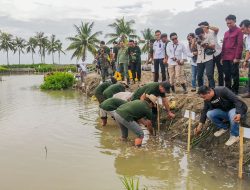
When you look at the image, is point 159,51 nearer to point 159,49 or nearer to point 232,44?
point 159,49

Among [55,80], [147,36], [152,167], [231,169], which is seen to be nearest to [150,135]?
[152,167]

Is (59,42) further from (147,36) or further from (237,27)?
(237,27)

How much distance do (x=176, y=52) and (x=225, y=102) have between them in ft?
16.3

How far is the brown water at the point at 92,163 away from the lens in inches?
252

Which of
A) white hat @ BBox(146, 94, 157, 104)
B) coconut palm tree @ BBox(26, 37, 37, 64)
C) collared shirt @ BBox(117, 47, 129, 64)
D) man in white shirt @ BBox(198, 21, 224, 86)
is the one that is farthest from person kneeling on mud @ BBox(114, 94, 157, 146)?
coconut palm tree @ BBox(26, 37, 37, 64)

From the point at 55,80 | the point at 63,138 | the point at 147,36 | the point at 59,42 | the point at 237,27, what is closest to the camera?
the point at 237,27

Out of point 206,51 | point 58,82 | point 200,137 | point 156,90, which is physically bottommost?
point 200,137

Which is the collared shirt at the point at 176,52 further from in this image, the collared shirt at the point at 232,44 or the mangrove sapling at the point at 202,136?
the mangrove sapling at the point at 202,136

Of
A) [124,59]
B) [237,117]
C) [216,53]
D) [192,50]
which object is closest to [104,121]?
[192,50]

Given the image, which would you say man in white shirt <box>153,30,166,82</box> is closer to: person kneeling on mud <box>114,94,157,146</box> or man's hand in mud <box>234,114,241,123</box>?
person kneeling on mud <box>114,94,157,146</box>

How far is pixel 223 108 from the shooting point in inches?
287

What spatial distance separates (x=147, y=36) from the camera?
202 ft

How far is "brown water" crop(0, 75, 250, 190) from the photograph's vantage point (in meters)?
6.39

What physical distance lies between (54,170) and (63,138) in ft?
9.49
